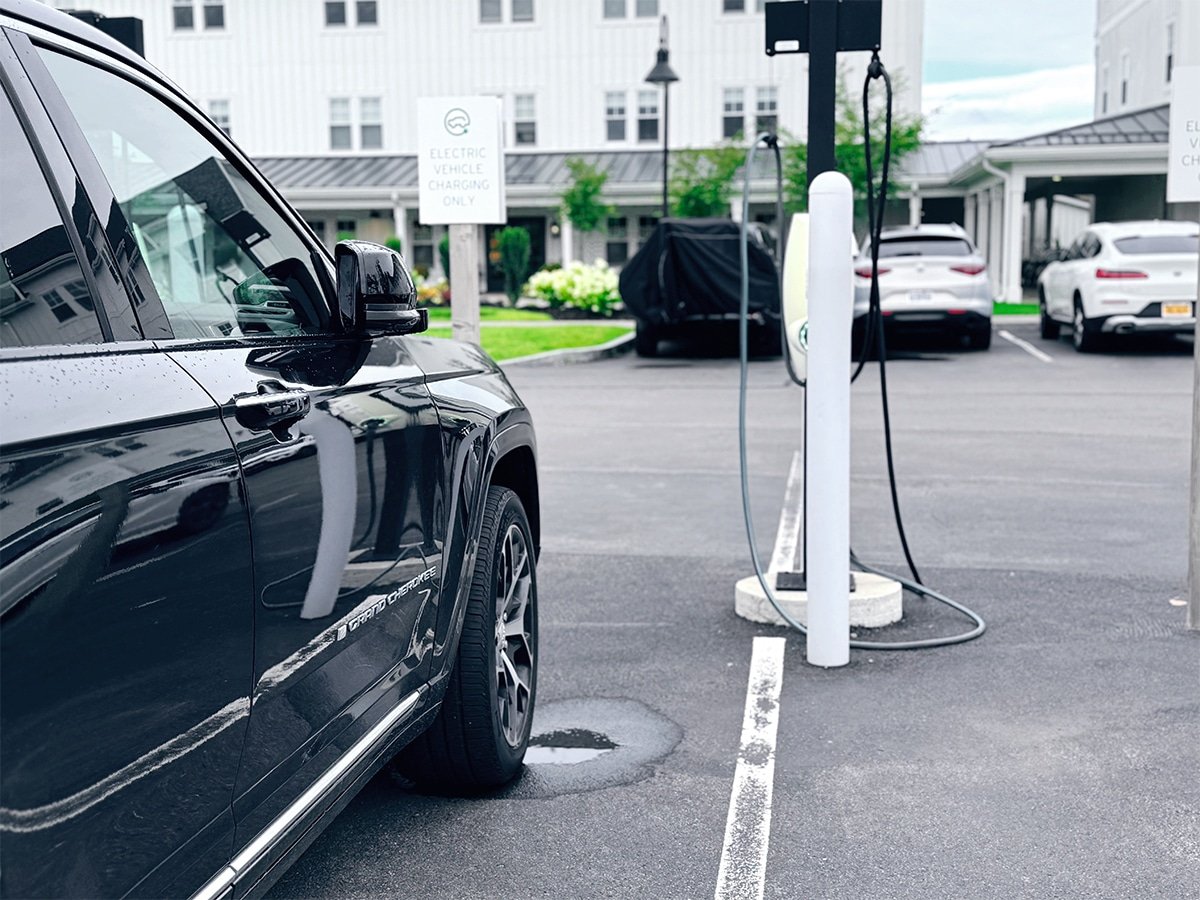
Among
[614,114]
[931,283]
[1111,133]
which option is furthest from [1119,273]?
[614,114]

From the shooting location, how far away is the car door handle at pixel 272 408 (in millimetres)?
→ 2361

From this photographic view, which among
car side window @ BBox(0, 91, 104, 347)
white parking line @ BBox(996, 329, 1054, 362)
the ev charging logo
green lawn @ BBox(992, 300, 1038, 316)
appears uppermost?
the ev charging logo

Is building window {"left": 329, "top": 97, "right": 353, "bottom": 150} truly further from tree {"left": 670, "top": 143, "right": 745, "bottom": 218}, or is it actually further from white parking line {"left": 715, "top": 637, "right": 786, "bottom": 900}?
white parking line {"left": 715, "top": 637, "right": 786, "bottom": 900}

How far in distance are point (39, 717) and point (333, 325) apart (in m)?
1.43

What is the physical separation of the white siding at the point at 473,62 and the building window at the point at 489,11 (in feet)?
0.47

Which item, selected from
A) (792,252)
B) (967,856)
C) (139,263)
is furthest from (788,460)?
(139,263)

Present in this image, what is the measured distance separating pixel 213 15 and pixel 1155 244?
25.0 meters

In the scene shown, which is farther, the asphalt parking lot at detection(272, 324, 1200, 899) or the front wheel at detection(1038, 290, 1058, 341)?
the front wheel at detection(1038, 290, 1058, 341)

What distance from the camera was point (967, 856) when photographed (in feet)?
11.4

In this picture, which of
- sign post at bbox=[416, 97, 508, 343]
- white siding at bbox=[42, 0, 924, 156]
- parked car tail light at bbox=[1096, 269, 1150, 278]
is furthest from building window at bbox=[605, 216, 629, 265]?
sign post at bbox=[416, 97, 508, 343]

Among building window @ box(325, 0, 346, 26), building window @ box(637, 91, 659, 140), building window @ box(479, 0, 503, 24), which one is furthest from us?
building window @ box(325, 0, 346, 26)

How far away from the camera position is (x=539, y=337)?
21.0 meters

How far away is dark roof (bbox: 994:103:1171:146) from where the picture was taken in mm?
25656

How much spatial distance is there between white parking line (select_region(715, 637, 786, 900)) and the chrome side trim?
88 cm
